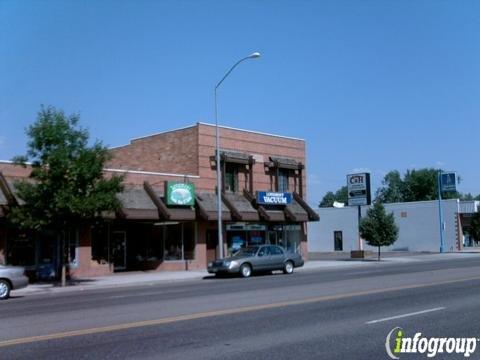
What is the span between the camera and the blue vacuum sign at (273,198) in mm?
37656

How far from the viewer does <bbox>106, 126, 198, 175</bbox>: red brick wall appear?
36156 mm

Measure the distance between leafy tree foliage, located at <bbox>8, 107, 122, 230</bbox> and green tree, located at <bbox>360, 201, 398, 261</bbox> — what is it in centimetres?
2190

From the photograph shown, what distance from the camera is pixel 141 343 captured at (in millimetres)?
9625

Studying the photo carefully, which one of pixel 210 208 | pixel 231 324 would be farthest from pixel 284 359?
pixel 210 208

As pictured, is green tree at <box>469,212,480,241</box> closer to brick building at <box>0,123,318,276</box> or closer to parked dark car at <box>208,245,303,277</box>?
brick building at <box>0,123,318,276</box>

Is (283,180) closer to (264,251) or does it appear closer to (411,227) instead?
(264,251)

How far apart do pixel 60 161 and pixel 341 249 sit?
45836 mm

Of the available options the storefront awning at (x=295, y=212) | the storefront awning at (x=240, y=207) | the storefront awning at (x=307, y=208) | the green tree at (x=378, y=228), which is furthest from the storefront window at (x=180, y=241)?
the green tree at (x=378, y=228)

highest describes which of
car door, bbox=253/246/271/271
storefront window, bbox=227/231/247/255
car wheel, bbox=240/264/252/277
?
storefront window, bbox=227/231/247/255

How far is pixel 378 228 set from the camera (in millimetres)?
41906

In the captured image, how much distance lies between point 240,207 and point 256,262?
8.65 meters

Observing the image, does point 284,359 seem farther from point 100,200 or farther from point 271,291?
point 100,200

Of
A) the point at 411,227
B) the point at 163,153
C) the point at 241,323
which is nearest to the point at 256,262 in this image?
the point at 163,153

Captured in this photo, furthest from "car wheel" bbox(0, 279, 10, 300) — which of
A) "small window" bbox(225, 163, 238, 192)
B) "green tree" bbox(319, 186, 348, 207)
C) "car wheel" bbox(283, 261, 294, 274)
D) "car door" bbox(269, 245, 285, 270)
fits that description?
"green tree" bbox(319, 186, 348, 207)
